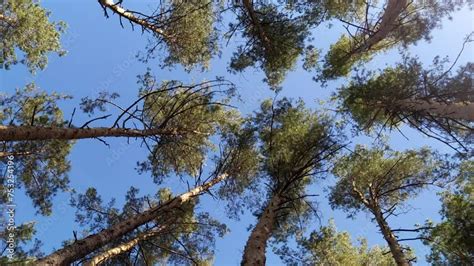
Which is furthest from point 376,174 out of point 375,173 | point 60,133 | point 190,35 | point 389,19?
point 60,133

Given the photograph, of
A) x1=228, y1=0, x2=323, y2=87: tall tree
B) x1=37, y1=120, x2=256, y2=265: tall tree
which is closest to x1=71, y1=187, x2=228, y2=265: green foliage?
x1=37, y1=120, x2=256, y2=265: tall tree

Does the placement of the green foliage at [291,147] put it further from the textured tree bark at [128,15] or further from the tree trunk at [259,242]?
the textured tree bark at [128,15]

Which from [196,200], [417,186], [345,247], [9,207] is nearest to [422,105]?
[417,186]

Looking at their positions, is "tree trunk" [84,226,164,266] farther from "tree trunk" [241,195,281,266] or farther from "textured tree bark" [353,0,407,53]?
"textured tree bark" [353,0,407,53]

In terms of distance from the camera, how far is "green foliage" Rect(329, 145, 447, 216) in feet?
36.8

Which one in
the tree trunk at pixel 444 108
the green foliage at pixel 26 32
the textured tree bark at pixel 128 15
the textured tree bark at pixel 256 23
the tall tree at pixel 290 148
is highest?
the green foliage at pixel 26 32

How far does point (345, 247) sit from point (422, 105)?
489 cm

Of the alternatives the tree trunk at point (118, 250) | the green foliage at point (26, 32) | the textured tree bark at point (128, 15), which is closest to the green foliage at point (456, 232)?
the tree trunk at point (118, 250)

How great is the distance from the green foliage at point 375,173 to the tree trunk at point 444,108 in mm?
2449

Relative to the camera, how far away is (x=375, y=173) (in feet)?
37.6

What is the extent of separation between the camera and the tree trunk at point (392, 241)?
28.0ft

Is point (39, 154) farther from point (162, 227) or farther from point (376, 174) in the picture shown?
point (376, 174)

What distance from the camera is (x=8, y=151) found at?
1038 centimetres

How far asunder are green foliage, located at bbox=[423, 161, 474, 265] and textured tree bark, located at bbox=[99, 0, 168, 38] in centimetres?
809
